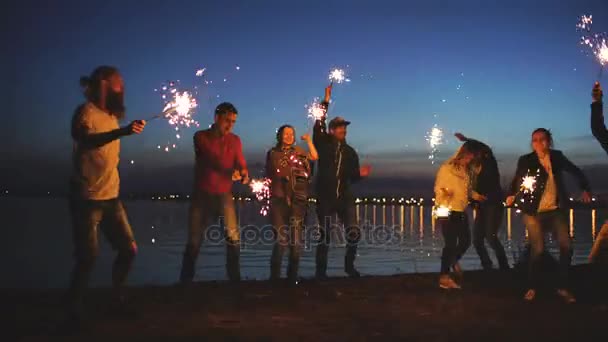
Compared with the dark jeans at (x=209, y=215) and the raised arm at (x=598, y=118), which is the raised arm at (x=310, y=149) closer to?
the dark jeans at (x=209, y=215)

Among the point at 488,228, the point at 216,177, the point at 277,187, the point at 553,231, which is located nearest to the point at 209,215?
the point at 216,177

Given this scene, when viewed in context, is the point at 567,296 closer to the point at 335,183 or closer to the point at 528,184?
the point at 528,184

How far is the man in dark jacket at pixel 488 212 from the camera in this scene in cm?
1175

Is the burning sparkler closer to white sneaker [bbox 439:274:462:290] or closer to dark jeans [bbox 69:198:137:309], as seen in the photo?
white sneaker [bbox 439:274:462:290]

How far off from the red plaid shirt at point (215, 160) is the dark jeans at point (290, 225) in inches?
30.0

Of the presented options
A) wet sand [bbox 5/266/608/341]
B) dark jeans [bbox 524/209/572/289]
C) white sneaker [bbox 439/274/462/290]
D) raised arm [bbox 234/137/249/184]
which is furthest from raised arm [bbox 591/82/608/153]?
raised arm [bbox 234/137/249/184]

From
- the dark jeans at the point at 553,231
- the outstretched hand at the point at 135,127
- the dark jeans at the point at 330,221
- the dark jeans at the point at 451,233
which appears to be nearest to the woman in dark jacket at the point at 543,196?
the dark jeans at the point at 553,231

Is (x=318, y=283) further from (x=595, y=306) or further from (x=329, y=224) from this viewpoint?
(x=595, y=306)

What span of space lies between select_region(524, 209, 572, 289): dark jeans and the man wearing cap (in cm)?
268

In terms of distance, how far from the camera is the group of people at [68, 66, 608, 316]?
20.6 feet

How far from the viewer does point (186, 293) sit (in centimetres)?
845

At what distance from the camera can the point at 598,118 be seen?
28.2ft

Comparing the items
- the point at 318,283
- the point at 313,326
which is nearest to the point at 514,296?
the point at 318,283

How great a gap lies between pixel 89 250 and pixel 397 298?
13.1 ft
